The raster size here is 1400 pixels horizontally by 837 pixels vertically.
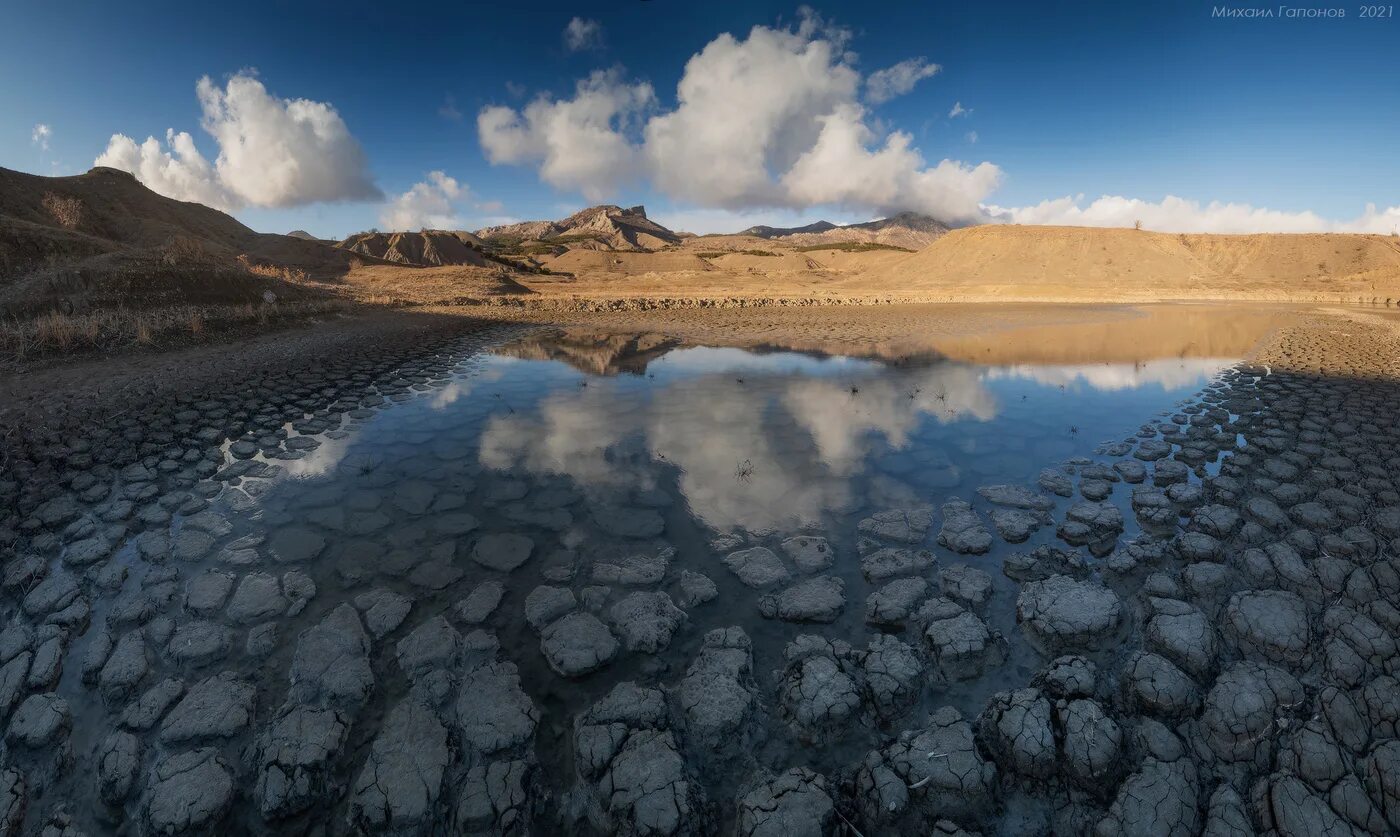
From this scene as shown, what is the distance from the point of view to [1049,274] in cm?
6831

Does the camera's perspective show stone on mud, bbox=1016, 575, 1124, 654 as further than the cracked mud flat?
Yes

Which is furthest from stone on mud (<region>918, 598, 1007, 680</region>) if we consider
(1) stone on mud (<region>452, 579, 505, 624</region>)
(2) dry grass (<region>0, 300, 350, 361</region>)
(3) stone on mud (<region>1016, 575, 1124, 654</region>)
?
(2) dry grass (<region>0, 300, 350, 361</region>)

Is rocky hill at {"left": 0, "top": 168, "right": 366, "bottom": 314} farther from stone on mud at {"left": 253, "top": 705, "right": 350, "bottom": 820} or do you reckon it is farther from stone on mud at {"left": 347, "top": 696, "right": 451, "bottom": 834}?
stone on mud at {"left": 347, "top": 696, "right": 451, "bottom": 834}

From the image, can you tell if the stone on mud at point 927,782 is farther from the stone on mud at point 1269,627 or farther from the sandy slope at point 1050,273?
the sandy slope at point 1050,273

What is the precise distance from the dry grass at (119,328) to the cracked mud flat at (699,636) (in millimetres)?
7318

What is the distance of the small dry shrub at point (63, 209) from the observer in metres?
37.4

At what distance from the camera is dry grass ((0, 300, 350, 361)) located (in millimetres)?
13172

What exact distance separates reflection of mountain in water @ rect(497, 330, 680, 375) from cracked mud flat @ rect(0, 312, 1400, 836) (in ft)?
26.7

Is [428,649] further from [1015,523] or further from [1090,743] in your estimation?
[1015,523]

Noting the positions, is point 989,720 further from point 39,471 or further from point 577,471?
point 39,471

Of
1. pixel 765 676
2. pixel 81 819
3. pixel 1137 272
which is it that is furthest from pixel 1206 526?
pixel 1137 272

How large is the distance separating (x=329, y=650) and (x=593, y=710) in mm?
2182

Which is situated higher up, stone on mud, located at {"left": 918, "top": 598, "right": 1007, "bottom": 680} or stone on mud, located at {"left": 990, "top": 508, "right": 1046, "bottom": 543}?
stone on mud, located at {"left": 990, "top": 508, "right": 1046, "bottom": 543}

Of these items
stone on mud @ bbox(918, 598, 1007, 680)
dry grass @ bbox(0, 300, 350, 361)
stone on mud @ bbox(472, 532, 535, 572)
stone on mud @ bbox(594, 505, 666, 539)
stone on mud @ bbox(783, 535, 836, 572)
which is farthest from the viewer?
dry grass @ bbox(0, 300, 350, 361)
